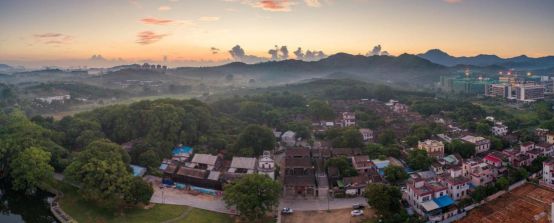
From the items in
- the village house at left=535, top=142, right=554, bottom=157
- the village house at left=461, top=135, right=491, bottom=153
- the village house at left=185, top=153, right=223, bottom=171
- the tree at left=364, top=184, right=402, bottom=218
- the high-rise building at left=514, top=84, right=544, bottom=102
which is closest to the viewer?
the tree at left=364, top=184, right=402, bottom=218

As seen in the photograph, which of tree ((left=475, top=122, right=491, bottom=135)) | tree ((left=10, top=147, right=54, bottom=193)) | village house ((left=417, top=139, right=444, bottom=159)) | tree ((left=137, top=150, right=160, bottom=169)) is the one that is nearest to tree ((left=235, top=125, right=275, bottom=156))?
tree ((left=137, top=150, right=160, bottom=169))

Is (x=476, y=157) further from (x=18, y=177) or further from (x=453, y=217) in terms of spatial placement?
(x=18, y=177)

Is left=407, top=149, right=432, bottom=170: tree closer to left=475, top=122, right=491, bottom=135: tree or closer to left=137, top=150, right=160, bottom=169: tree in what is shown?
left=475, top=122, right=491, bottom=135: tree

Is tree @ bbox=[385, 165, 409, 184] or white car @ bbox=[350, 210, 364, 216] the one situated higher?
tree @ bbox=[385, 165, 409, 184]

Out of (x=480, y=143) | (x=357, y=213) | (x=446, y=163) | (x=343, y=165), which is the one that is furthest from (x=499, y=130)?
(x=357, y=213)

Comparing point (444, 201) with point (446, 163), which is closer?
point (444, 201)

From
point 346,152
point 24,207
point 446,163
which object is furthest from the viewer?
point 346,152

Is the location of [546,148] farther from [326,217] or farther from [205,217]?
[205,217]
